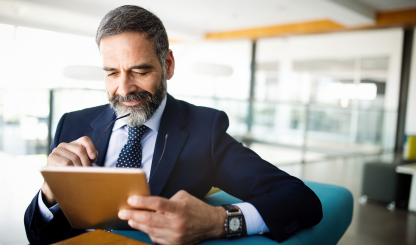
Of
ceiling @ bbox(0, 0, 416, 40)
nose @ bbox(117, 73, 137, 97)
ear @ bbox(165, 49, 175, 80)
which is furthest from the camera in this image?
ceiling @ bbox(0, 0, 416, 40)

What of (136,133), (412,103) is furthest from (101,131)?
(412,103)

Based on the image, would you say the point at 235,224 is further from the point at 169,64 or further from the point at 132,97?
the point at 169,64

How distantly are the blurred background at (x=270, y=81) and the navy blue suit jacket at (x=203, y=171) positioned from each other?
1.40 metres

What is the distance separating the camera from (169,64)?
141cm

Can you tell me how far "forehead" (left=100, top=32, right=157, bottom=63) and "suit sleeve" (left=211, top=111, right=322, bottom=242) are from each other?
1.33 feet

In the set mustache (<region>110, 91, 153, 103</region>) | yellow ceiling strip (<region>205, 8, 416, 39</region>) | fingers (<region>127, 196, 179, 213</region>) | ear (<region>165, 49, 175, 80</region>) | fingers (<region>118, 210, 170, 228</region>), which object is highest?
yellow ceiling strip (<region>205, 8, 416, 39</region>)

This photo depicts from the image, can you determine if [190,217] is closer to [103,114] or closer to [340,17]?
[103,114]

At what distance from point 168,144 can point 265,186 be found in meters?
0.40

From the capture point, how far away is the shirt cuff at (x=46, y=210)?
107 centimetres

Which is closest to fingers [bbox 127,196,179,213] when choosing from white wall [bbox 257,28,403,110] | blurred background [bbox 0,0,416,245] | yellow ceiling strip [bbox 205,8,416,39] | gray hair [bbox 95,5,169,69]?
gray hair [bbox 95,5,169,69]

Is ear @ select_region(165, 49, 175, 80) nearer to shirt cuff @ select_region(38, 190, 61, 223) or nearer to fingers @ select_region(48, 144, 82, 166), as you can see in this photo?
fingers @ select_region(48, 144, 82, 166)

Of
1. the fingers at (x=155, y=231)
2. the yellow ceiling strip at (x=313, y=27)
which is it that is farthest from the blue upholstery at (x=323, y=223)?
the yellow ceiling strip at (x=313, y=27)

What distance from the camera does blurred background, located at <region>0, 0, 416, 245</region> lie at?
→ 4359 millimetres

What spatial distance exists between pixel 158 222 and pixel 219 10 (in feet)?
26.2
